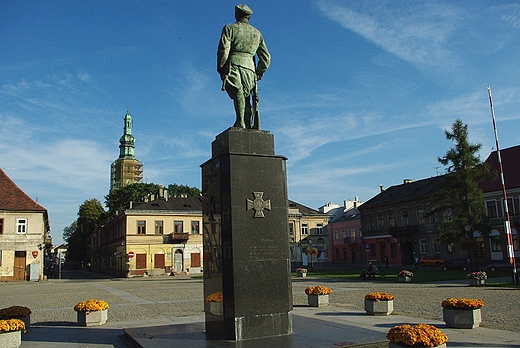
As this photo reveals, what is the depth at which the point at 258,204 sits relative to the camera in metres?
9.04

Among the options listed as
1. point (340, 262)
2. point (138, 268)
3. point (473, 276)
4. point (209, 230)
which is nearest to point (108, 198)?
point (138, 268)

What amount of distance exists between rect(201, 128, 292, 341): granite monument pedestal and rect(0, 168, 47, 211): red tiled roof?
42093 mm

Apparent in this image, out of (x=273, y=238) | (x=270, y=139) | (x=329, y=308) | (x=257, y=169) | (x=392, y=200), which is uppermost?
(x=392, y=200)

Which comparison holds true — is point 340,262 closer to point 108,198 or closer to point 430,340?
point 108,198

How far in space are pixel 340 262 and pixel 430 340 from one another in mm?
62600

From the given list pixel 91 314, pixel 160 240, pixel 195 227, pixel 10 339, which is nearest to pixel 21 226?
pixel 160 240

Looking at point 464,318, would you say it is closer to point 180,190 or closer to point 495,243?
point 495,243

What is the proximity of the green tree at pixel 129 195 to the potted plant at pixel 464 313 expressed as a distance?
2508 inches

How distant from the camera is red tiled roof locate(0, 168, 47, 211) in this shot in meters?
45.3

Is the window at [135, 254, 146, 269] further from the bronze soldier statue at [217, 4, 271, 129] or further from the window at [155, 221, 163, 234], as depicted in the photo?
the bronze soldier statue at [217, 4, 271, 129]

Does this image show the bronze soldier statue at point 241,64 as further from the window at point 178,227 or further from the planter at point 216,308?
the window at point 178,227

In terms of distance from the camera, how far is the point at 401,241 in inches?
2208

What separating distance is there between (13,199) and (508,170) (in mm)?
48864

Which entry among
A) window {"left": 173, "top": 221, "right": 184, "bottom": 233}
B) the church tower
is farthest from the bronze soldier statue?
the church tower
